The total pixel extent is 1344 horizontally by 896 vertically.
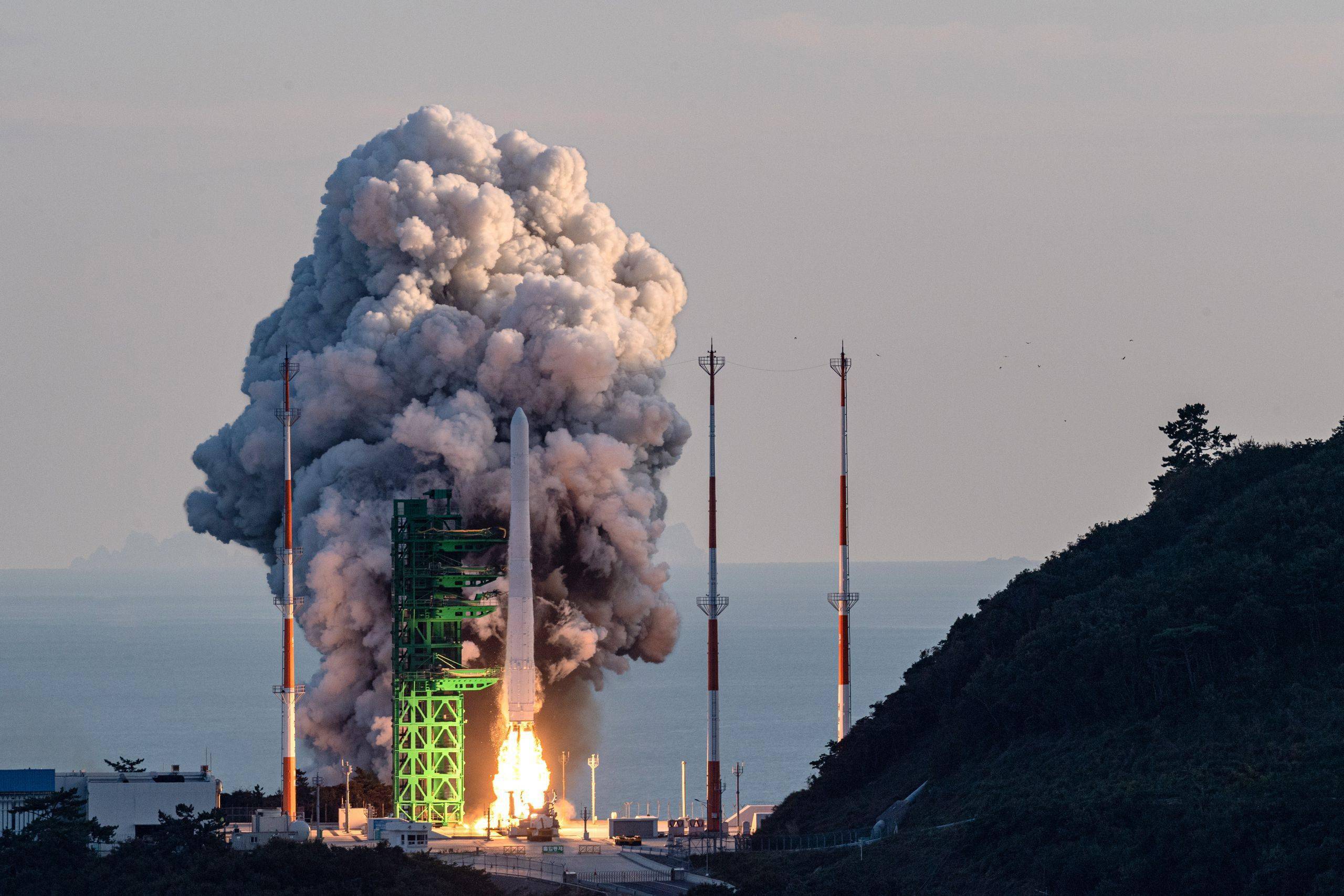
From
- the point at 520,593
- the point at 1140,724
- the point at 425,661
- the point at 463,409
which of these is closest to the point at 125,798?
the point at 425,661

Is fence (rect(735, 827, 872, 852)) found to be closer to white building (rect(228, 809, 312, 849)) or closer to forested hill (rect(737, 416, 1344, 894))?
forested hill (rect(737, 416, 1344, 894))

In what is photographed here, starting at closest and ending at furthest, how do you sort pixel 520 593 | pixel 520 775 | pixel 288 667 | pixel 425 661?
pixel 288 667 → pixel 520 775 → pixel 520 593 → pixel 425 661

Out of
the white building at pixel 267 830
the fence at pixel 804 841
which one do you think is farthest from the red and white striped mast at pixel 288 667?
the fence at pixel 804 841

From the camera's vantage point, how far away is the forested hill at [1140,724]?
165ft

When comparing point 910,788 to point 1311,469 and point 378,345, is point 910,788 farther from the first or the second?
point 378,345

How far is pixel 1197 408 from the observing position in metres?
82.2

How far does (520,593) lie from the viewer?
248ft

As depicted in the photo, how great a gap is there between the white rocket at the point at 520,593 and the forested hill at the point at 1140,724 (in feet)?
Result: 34.4

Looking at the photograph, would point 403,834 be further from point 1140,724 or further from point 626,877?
point 1140,724

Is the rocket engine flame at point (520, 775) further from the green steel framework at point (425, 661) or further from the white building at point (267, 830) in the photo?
the white building at point (267, 830)

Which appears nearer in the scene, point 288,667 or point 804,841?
point 804,841

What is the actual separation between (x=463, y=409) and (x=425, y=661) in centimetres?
1053

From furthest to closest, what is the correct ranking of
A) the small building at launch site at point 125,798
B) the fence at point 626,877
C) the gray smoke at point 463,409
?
the gray smoke at point 463,409
the small building at launch site at point 125,798
the fence at point 626,877

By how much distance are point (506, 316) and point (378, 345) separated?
5.17 meters
